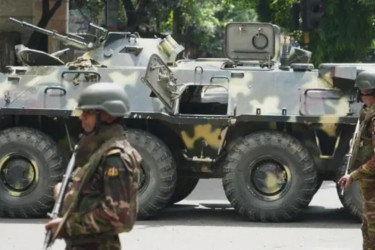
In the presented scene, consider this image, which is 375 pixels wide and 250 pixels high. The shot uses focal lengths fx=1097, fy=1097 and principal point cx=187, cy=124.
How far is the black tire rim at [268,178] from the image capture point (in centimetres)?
1265

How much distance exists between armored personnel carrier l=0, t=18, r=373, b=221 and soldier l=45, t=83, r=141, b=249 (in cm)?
678

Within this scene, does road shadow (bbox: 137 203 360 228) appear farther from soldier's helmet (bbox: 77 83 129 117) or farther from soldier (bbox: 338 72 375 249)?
soldier's helmet (bbox: 77 83 129 117)

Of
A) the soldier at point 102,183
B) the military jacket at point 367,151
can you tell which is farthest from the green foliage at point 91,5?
the soldier at point 102,183

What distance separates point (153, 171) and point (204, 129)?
2.60 feet

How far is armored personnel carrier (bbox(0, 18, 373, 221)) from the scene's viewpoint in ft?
41.5

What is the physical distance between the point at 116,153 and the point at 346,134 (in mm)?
7582

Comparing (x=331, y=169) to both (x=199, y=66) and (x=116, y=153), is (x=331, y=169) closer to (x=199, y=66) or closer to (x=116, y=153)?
(x=199, y=66)

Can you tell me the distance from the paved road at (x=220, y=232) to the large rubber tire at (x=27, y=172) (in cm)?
18

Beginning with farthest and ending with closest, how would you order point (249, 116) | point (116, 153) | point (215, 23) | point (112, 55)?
point (215, 23) → point (112, 55) → point (249, 116) → point (116, 153)

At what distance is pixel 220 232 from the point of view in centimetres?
1207

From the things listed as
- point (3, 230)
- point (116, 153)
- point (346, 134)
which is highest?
point (116, 153)

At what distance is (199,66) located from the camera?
13.2 m

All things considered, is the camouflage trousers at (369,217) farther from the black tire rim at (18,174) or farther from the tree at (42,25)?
the tree at (42,25)

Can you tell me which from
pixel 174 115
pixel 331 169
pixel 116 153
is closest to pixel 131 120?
pixel 174 115
